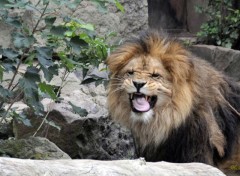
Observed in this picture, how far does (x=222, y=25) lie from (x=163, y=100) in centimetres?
450

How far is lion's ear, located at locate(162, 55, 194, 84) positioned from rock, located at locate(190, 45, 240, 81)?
295cm

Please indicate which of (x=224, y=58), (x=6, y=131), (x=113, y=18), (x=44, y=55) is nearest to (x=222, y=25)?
(x=224, y=58)

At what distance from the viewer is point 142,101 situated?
16.8 ft

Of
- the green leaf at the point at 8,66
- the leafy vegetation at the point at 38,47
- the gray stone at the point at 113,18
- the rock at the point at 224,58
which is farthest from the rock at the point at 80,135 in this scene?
the rock at the point at 224,58

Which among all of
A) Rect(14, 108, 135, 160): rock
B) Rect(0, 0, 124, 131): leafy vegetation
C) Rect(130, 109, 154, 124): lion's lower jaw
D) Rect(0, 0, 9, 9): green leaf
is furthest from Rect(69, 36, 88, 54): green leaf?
Rect(14, 108, 135, 160): rock

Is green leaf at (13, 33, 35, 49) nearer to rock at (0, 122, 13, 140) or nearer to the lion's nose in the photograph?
the lion's nose

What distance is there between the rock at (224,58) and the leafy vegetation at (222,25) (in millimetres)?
532

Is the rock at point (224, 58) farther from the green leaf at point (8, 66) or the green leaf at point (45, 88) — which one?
the green leaf at point (8, 66)

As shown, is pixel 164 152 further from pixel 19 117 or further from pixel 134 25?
pixel 134 25

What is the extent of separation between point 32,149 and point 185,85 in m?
1.22

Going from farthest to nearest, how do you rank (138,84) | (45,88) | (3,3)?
(138,84) < (45,88) < (3,3)

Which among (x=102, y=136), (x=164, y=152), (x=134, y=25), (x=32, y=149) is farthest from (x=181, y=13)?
(x=32, y=149)

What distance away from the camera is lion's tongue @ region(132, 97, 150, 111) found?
5.12 m

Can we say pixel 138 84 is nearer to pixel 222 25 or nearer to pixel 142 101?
pixel 142 101
